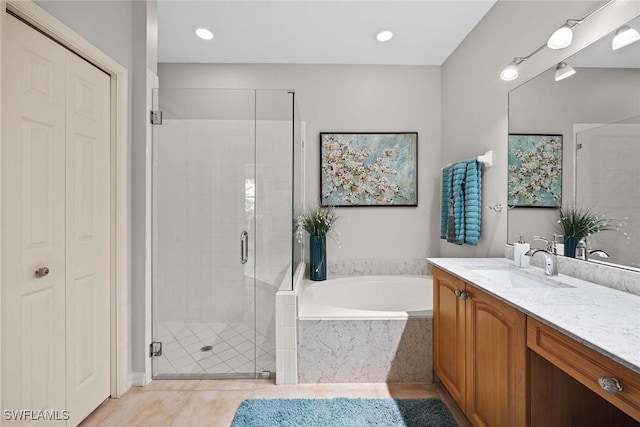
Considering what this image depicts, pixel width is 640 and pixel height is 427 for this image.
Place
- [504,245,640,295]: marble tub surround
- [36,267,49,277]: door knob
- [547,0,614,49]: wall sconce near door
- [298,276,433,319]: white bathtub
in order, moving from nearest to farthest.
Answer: [504,245,640,295]: marble tub surround
[36,267,49,277]: door knob
[547,0,614,49]: wall sconce near door
[298,276,433,319]: white bathtub

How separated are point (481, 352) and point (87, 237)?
2.09 meters

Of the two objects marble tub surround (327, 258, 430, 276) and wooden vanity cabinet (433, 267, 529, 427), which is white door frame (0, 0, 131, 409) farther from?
wooden vanity cabinet (433, 267, 529, 427)

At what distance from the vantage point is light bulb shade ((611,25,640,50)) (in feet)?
4.00

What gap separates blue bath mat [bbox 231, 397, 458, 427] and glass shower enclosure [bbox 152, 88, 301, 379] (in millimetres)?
435

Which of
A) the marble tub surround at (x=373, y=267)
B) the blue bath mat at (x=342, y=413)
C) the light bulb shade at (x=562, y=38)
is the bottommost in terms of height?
the blue bath mat at (x=342, y=413)

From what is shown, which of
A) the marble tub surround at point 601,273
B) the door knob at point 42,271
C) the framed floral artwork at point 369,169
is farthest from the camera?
the framed floral artwork at point 369,169

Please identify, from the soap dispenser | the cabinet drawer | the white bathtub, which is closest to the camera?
the cabinet drawer

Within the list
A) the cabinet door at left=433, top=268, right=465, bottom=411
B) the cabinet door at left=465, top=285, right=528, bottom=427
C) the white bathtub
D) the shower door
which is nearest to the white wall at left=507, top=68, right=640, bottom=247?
the cabinet door at left=433, top=268, right=465, bottom=411

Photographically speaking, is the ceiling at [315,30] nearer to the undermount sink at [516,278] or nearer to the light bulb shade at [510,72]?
the light bulb shade at [510,72]

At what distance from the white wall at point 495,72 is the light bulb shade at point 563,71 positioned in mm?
71

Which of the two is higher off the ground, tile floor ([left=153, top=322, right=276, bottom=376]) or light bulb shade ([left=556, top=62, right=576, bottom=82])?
light bulb shade ([left=556, top=62, right=576, bottom=82])

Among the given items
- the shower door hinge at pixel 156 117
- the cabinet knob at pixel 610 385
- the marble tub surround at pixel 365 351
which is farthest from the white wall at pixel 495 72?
the shower door hinge at pixel 156 117

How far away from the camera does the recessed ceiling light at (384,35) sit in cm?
250

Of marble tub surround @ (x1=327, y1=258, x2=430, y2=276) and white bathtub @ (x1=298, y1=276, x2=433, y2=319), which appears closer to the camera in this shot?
white bathtub @ (x1=298, y1=276, x2=433, y2=319)
